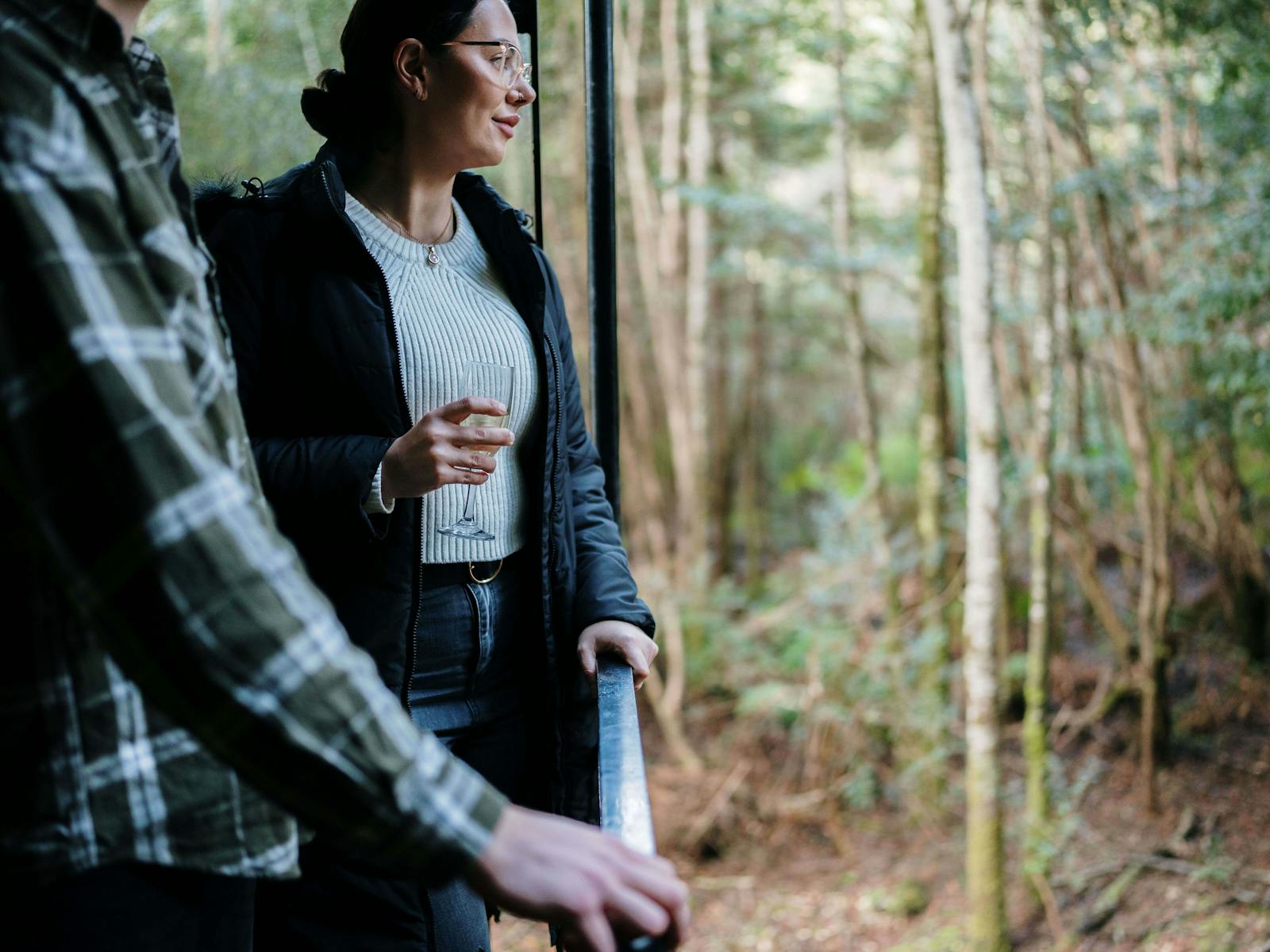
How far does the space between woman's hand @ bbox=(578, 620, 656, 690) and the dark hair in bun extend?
85cm

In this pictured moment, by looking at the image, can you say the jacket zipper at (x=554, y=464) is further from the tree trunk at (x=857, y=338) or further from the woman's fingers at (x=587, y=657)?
the tree trunk at (x=857, y=338)

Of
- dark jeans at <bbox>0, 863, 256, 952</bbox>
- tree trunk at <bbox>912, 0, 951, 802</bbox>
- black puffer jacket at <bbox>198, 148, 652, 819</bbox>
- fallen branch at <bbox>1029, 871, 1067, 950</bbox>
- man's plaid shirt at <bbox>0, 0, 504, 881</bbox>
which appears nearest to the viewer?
man's plaid shirt at <bbox>0, 0, 504, 881</bbox>

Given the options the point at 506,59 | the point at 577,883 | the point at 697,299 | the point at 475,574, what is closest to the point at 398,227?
the point at 506,59

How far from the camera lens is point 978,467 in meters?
4.65

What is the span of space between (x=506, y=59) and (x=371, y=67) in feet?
0.71

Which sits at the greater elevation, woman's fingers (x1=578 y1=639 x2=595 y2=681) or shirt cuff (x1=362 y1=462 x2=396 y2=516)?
shirt cuff (x1=362 y1=462 x2=396 y2=516)

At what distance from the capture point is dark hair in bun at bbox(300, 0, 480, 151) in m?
1.70

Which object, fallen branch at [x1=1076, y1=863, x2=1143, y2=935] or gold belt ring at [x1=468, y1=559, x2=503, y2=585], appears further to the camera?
fallen branch at [x1=1076, y1=863, x2=1143, y2=935]

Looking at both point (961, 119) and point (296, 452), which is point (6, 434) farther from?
point (961, 119)

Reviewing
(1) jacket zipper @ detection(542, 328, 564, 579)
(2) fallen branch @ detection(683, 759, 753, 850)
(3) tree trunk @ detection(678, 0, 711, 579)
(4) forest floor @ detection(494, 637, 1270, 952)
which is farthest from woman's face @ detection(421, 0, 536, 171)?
(3) tree trunk @ detection(678, 0, 711, 579)

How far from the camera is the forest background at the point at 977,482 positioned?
16.4 ft

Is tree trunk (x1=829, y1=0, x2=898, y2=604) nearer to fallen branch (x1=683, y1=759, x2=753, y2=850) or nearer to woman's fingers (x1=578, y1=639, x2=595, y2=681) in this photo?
fallen branch (x1=683, y1=759, x2=753, y2=850)

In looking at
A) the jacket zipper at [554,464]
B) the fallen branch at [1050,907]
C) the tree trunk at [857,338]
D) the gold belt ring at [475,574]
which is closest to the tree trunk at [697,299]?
the tree trunk at [857,338]

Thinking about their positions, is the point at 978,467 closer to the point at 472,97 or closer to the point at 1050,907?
the point at 1050,907
